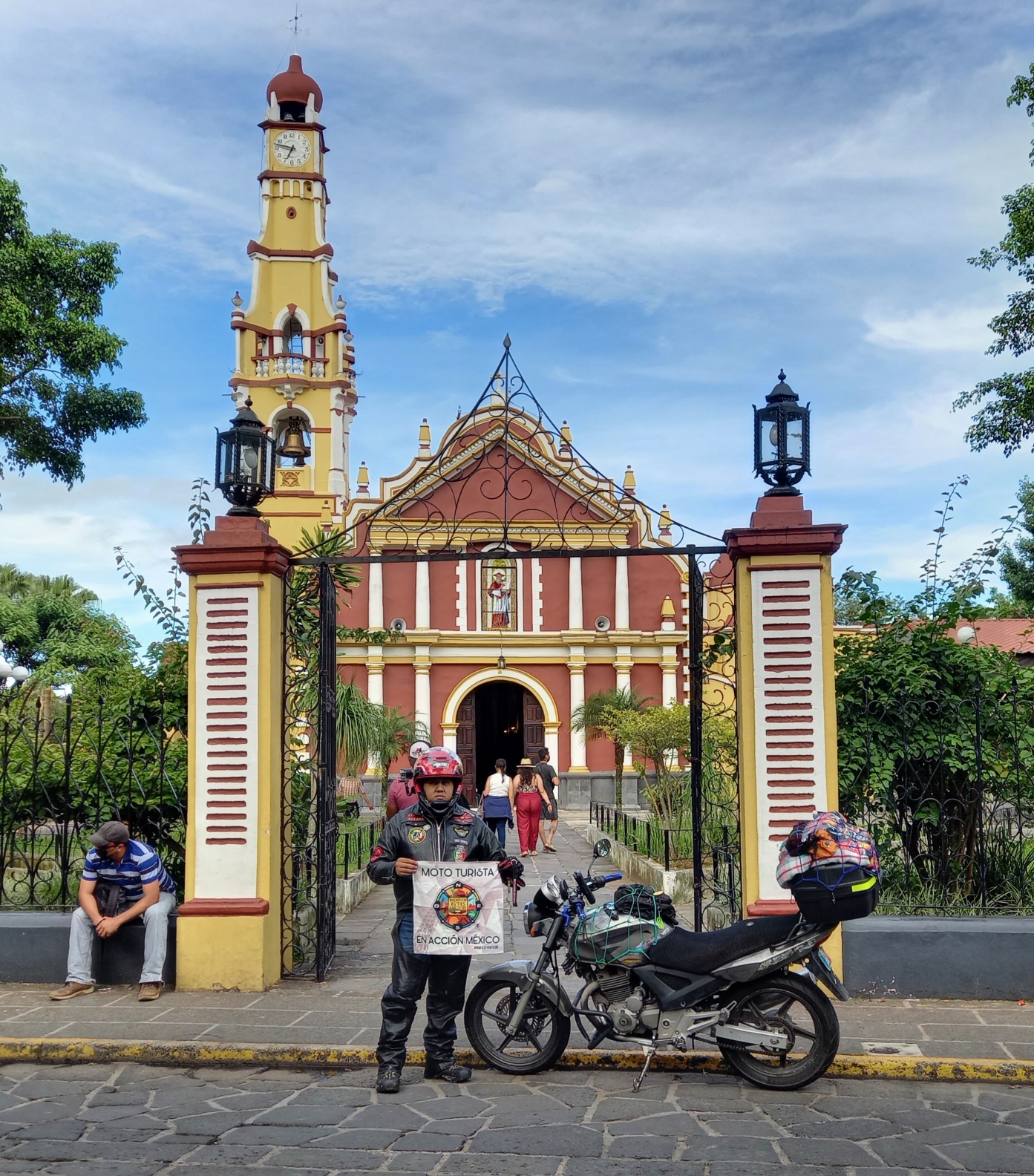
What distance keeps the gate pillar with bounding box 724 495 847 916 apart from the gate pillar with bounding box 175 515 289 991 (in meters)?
3.12

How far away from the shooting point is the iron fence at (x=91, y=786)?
8586 mm

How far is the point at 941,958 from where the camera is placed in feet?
24.1

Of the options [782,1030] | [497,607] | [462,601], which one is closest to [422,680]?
[462,601]

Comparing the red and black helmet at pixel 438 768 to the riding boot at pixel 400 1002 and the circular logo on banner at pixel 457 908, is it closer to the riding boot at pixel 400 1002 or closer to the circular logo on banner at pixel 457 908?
the circular logo on banner at pixel 457 908

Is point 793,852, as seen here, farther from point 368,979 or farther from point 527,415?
point 527,415


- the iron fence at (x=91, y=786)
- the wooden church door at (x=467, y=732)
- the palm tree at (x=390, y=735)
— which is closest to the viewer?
the iron fence at (x=91, y=786)

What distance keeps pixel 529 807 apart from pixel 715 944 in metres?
10.8

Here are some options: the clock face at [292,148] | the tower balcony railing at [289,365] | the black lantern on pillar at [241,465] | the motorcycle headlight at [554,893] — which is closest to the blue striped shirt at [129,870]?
the black lantern on pillar at [241,465]

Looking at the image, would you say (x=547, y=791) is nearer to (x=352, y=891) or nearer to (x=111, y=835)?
(x=352, y=891)

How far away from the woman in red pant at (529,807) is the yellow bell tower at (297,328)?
56.9 ft

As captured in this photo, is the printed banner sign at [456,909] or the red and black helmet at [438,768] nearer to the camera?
the printed banner sign at [456,909]

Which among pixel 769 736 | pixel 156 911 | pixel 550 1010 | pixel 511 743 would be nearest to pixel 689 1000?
pixel 550 1010

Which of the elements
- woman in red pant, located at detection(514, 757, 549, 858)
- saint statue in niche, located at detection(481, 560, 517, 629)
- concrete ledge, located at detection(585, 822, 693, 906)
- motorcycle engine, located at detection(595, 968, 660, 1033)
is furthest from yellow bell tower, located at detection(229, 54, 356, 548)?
motorcycle engine, located at detection(595, 968, 660, 1033)

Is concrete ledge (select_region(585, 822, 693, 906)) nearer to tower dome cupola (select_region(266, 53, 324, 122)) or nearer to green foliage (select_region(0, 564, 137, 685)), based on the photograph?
green foliage (select_region(0, 564, 137, 685))
